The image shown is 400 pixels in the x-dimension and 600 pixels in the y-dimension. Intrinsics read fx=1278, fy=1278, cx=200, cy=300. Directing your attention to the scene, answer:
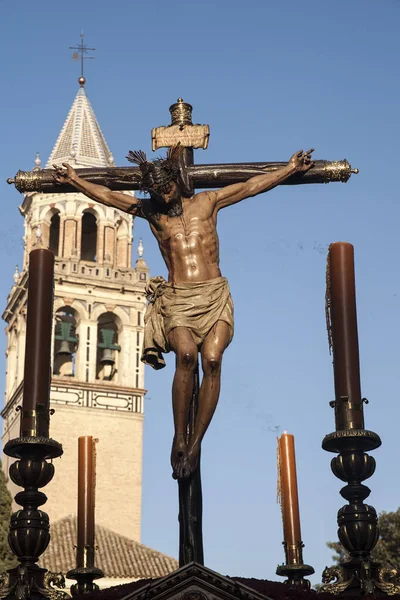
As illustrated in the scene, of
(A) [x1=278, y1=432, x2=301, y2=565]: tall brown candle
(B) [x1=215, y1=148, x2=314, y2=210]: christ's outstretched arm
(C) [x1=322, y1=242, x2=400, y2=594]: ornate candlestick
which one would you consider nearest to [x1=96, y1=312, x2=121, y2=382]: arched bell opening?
(A) [x1=278, y1=432, x2=301, y2=565]: tall brown candle

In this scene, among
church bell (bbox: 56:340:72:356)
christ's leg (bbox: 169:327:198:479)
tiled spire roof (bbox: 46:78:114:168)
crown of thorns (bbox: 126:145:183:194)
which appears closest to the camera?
christ's leg (bbox: 169:327:198:479)

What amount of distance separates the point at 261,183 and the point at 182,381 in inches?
67.3

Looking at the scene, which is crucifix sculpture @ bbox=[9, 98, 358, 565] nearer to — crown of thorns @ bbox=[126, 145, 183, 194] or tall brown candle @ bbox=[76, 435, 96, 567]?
crown of thorns @ bbox=[126, 145, 183, 194]

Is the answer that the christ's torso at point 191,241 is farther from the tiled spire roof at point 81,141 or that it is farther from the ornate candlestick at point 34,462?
the tiled spire roof at point 81,141

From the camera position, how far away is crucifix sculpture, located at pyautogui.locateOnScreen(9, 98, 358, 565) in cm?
861

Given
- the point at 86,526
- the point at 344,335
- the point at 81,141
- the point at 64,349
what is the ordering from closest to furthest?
the point at 344,335 < the point at 86,526 < the point at 64,349 < the point at 81,141

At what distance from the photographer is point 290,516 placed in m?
9.66

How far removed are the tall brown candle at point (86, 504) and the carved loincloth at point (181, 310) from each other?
59.1 inches

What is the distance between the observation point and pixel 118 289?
7056 centimetres

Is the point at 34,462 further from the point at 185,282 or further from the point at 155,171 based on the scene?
the point at 155,171

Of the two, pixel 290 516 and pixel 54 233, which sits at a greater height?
pixel 54 233

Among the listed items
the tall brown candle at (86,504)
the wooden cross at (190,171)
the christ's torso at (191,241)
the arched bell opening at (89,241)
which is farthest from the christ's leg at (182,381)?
the arched bell opening at (89,241)

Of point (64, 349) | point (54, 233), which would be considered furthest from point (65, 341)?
point (54, 233)

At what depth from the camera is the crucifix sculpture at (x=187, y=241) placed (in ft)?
28.2
